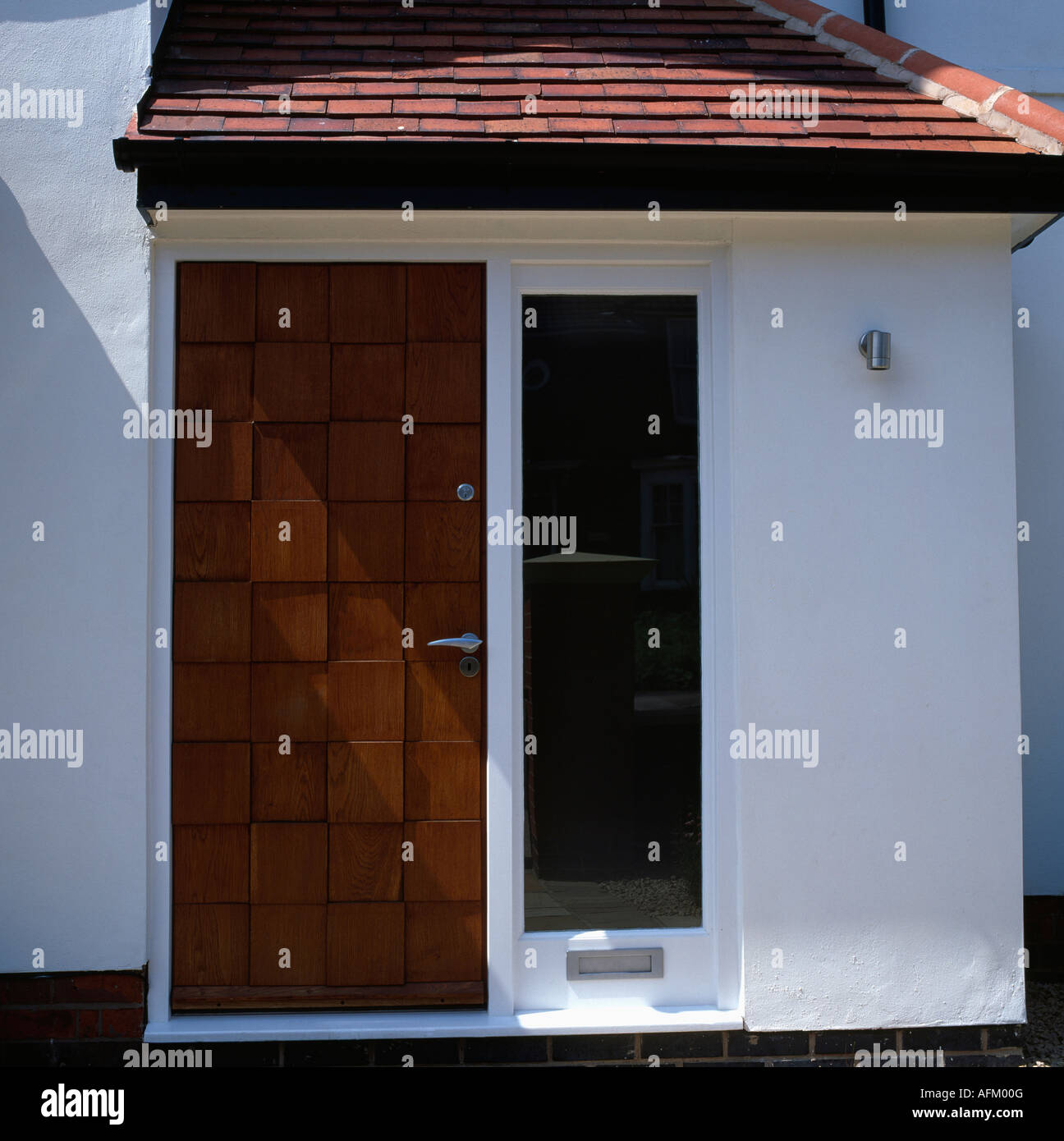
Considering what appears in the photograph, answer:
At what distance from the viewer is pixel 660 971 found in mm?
3643

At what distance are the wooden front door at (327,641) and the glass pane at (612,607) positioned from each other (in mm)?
263

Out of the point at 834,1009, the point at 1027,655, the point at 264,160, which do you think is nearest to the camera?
the point at 264,160

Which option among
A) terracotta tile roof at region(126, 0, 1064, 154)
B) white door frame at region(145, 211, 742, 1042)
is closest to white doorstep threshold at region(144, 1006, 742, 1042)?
white door frame at region(145, 211, 742, 1042)

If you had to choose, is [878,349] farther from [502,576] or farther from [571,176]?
[502,576]

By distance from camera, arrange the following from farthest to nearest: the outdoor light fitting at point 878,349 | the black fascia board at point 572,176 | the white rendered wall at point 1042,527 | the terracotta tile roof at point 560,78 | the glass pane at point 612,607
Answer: the white rendered wall at point 1042,527 → the glass pane at point 612,607 → the outdoor light fitting at point 878,349 → the terracotta tile roof at point 560,78 → the black fascia board at point 572,176

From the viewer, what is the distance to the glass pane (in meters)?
3.70

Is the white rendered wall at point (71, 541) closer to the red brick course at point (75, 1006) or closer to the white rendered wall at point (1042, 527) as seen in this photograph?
the red brick course at point (75, 1006)

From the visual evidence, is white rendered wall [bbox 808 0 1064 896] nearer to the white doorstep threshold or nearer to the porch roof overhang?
the porch roof overhang

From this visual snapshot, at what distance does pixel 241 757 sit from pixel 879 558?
8.23 ft

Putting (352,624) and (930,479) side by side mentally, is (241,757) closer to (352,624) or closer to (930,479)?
(352,624)

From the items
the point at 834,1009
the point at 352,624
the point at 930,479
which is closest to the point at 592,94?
the point at 930,479

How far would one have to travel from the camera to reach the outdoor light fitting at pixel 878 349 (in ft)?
11.7

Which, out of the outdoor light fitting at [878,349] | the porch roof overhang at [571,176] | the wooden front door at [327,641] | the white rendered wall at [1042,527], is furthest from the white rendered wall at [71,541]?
the white rendered wall at [1042,527]

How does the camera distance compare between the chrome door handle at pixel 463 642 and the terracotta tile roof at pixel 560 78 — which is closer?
the terracotta tile roof at pixel 560 78
